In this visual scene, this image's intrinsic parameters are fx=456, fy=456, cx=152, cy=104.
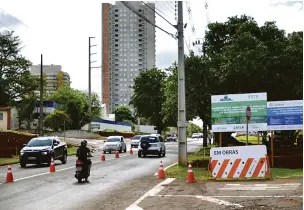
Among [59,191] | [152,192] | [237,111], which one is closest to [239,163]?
[237,111]

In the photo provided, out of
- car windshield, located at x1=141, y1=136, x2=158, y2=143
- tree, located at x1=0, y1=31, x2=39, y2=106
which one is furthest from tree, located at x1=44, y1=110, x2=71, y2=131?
car windshield, located at x1=141, y1=136, x2=158, y2=143

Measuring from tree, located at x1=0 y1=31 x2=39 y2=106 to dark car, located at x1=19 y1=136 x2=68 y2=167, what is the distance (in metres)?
48.3

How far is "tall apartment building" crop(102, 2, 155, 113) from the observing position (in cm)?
15438

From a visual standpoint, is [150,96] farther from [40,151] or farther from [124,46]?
[124,46]

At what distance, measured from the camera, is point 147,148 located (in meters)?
33.4

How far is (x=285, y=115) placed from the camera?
20.5 m

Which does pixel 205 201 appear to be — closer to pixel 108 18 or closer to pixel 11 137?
pixel 11 137

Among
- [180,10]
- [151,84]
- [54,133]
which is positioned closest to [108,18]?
[151,84]

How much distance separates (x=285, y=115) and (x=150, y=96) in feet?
200

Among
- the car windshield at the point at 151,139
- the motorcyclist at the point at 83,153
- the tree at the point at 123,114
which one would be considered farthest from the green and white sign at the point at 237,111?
the tree at the point at 123,114

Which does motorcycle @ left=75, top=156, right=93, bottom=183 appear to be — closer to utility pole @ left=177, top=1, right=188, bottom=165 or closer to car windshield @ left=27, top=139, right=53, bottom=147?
utility pole @ left=177, top=1, right=188, bottom=165

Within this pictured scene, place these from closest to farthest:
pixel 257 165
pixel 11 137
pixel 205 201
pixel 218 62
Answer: pixel 205 201, pixel 257 165, pixel 218 62, pixel 11 137

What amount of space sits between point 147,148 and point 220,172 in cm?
1726

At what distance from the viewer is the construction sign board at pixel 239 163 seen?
1617 cm
